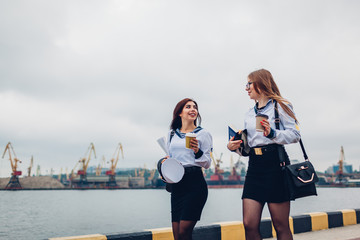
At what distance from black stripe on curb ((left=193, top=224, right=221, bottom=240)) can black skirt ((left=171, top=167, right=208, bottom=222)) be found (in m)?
1.30

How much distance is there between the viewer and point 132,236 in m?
3.67

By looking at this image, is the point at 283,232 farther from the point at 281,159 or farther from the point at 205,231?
the point at 205,231

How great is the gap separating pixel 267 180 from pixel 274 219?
0.30 m

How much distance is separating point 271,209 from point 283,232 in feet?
0.60

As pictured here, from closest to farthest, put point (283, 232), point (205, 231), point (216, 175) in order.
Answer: point (283, 232), point (205, 231), point (216, 175)

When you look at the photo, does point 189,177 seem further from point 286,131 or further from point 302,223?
point 302,223

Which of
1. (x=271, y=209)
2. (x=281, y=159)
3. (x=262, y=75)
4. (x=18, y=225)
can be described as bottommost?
(x=18, y=225)

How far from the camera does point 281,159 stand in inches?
97.1

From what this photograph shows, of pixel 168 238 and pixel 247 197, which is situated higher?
pixel 247 197

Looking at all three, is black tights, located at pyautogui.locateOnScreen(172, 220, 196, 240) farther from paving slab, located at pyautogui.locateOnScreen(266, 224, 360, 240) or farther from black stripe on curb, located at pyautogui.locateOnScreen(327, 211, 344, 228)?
black stripe on curb, located at pyautogui.locateOnScreen(327, 211, 344, 228)

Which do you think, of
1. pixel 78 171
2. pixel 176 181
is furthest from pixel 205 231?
pixel 78 171

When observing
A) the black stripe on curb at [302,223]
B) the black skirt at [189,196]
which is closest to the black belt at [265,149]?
the black skirt at [189,196]

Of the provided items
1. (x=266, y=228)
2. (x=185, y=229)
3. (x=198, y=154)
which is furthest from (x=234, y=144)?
(x=266, y=228)

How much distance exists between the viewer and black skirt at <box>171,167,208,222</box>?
110 inches
